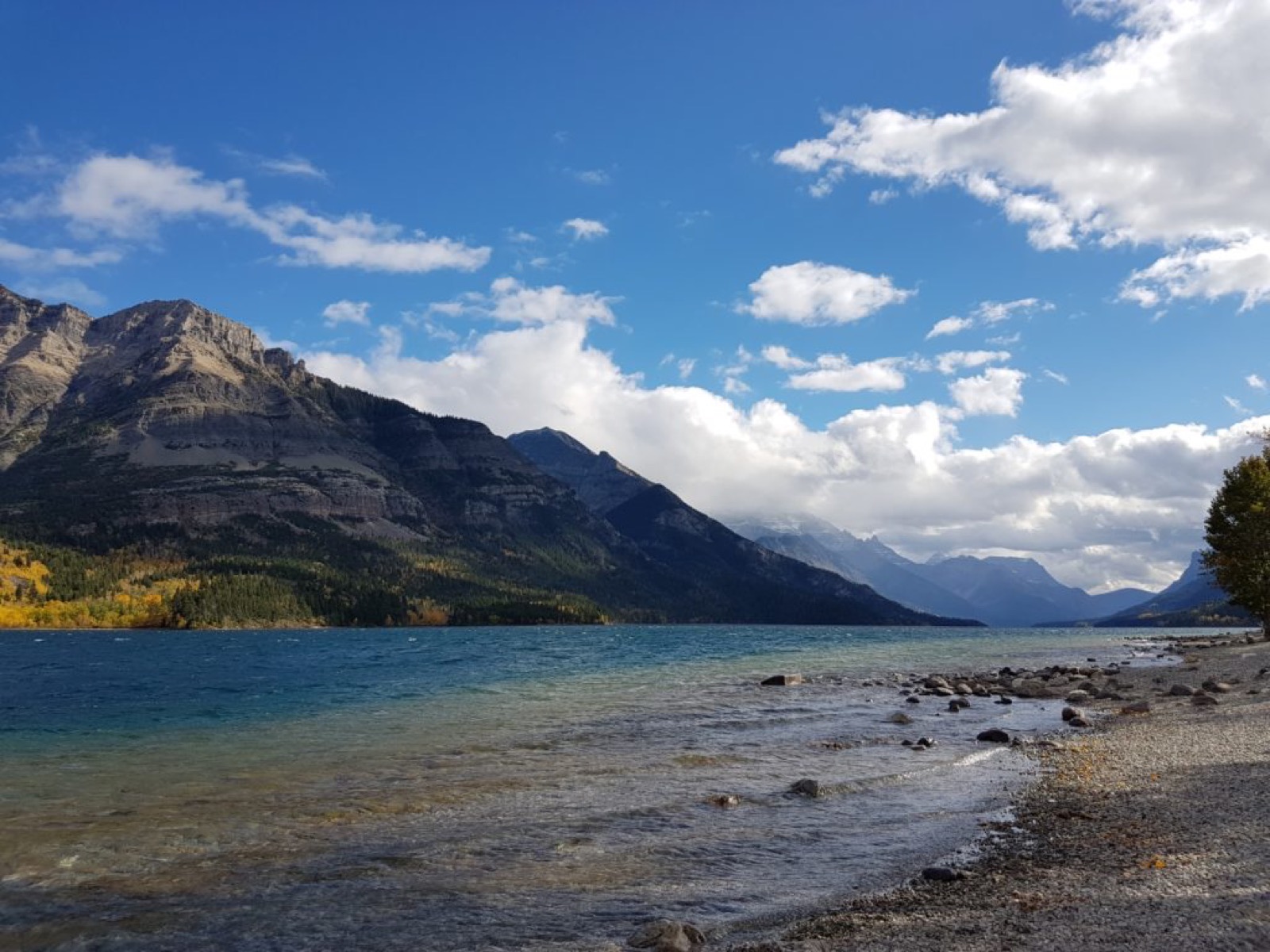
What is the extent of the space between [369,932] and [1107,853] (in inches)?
654

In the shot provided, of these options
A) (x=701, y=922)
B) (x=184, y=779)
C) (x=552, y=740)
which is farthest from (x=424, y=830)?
(x=552, y=740)

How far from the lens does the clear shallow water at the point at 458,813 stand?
17500 mm

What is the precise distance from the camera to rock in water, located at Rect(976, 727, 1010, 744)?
131 ft

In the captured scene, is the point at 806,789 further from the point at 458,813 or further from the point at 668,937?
the point at 668,937

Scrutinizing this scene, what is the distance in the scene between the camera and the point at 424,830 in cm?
2434

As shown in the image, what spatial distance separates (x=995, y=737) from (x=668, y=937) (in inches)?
1214

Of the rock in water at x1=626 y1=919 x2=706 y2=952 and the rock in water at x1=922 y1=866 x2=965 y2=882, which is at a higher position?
the rock in water at x1=922 y1=866 x2=965 y2=882

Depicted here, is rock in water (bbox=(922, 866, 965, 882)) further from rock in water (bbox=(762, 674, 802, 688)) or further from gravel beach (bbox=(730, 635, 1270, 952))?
rock in water (bbox=(762, 674, 802, 688))

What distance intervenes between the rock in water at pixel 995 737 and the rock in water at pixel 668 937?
2958 centimetres

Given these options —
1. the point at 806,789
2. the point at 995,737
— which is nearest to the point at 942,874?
the point at 806,789

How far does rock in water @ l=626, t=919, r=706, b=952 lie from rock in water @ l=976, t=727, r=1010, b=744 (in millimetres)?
29577

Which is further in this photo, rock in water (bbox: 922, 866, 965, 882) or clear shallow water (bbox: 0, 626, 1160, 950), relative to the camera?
rock in water (bbox: 922, 866, 965, 882)

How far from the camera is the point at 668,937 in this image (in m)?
15.2

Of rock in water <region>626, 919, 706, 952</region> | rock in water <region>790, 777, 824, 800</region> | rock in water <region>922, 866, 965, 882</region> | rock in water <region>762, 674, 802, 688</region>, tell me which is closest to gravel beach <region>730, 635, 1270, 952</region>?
rock in water <region>922, 866, 965, 882</region>
